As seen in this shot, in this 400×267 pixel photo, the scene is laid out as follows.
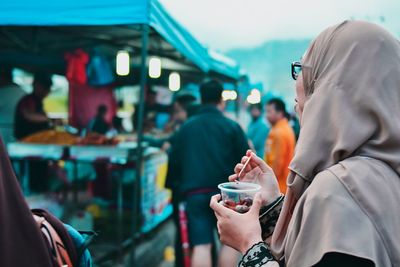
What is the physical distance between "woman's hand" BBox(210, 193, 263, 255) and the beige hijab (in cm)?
13

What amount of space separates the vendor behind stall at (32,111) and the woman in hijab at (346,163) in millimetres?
5820

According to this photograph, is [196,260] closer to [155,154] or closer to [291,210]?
[155,154]

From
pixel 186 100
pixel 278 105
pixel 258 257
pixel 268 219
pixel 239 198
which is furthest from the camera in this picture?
pixel 186 100

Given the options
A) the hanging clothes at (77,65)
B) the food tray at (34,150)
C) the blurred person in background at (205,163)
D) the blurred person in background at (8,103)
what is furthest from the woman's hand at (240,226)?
the blurred person in background at (8,103)

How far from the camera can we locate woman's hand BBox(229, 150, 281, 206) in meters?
2.02

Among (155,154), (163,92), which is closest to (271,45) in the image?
(163,92)

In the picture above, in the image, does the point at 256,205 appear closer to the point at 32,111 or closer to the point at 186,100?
the point at 186,100

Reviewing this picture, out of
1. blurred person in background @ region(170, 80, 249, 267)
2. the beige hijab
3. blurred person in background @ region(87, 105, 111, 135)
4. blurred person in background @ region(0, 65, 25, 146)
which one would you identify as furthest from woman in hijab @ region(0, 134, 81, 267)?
blurred person in background @ region(87, 105, 111, 135)

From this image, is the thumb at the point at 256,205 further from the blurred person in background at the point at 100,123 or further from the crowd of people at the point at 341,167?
the blurred person in background at the point at 100,123

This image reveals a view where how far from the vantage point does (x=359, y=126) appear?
4.45 ft

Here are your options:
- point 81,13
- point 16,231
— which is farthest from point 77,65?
point 16,231

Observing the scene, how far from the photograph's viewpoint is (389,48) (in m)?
1.44

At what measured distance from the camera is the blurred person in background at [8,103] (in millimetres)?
6980

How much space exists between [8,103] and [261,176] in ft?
20.5
